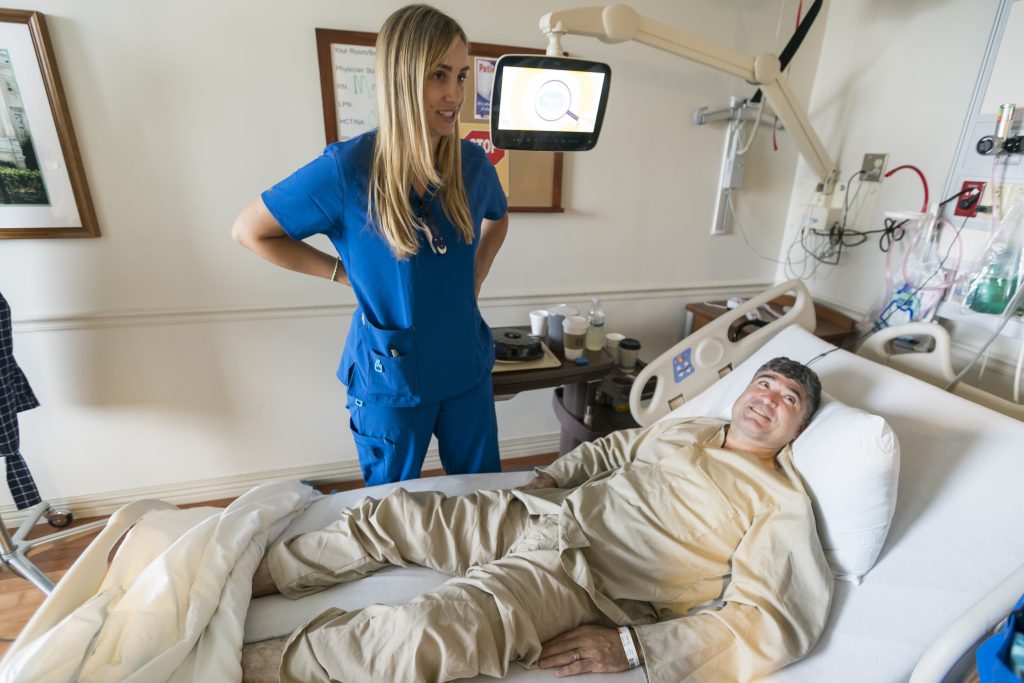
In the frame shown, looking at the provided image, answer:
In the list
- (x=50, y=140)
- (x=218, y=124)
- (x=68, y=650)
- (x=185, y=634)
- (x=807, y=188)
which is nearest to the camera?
(x=68, y=650)

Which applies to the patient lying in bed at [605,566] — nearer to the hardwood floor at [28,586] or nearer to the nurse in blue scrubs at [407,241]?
the nurse in blue scrubs at [407,241]

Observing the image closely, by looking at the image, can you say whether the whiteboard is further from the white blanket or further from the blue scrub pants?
the white blanket

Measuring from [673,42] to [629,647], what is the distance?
144cm

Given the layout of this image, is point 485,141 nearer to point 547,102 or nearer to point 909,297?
point 547,102

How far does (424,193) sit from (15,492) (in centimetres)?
177

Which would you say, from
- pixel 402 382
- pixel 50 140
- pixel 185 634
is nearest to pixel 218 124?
pixel 50 140

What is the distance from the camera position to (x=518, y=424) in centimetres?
251

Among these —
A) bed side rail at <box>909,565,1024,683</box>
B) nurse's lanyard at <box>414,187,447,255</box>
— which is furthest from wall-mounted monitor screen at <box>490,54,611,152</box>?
bed side rail at <box>909,565,1024,683</box>

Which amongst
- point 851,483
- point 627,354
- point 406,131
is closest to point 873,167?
point 627,354

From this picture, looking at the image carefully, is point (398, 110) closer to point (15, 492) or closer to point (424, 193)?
point (424, 193)

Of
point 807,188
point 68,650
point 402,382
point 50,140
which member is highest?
point 50,140

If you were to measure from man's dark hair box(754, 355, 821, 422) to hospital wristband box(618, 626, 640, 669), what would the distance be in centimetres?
69

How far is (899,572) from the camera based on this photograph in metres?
1.12

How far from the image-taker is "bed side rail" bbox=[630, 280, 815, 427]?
5.73ft
